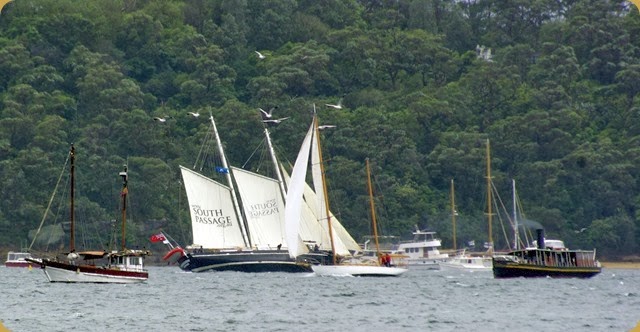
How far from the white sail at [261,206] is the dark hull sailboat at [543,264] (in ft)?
55.6

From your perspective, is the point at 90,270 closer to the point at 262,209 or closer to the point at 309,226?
the point at 309,226

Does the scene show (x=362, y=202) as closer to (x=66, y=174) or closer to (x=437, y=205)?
(x=437, y=205)

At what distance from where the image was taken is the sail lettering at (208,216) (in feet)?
313

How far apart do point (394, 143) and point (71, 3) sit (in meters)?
34.2

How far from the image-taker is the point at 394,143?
125 meters

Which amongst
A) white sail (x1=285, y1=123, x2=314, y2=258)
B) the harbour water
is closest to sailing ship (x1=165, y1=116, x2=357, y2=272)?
the harbour water

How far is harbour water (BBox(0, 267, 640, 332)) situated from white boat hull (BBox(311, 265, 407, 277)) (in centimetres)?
43

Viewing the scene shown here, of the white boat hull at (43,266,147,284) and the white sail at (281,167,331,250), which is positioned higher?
the white sail at (281,167,331,250)

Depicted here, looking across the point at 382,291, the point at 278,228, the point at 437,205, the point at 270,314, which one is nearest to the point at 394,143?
the point at 437,205

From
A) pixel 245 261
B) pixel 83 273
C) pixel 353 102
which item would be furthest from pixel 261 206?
pixel 353 102

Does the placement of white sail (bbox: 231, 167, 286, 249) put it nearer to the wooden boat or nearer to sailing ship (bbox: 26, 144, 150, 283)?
the wooden boat

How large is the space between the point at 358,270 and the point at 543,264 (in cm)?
861

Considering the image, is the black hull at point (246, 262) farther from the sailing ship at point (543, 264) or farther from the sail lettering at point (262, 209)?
the sailing ship at point (543, 264)

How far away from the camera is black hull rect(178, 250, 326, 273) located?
91812mm
